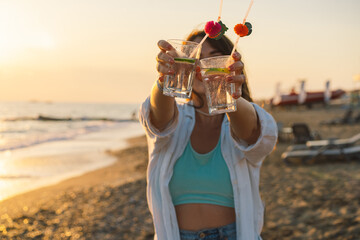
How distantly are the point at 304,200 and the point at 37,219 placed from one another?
15.1 feet

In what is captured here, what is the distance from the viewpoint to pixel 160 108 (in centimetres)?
165

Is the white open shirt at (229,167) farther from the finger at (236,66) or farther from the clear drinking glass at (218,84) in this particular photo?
the finger at (236,66)

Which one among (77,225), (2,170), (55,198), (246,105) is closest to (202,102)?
(246,105)

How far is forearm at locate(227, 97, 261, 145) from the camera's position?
1.60 metres

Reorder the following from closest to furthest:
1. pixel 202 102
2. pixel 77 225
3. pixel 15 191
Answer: pixel 202 102 < pixel 77 225 < pixel 15 191

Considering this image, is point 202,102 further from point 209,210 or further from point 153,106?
point 209,210

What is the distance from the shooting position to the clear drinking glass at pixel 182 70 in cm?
146

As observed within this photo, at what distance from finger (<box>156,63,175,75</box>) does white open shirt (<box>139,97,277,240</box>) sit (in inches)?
13.1

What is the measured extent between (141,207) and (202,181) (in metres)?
4.08

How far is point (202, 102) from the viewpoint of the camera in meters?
1.96

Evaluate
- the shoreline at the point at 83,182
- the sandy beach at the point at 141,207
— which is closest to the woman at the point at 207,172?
the sandy beach at the point at 141,207

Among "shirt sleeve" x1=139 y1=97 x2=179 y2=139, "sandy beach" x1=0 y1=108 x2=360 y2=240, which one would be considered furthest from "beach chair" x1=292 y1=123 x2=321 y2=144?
"shirt sleeve" x1=139 y1=97 x2=179 y2=139

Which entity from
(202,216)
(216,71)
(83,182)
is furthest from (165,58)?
(83,182)

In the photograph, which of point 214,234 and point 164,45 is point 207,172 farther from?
point 164,45
